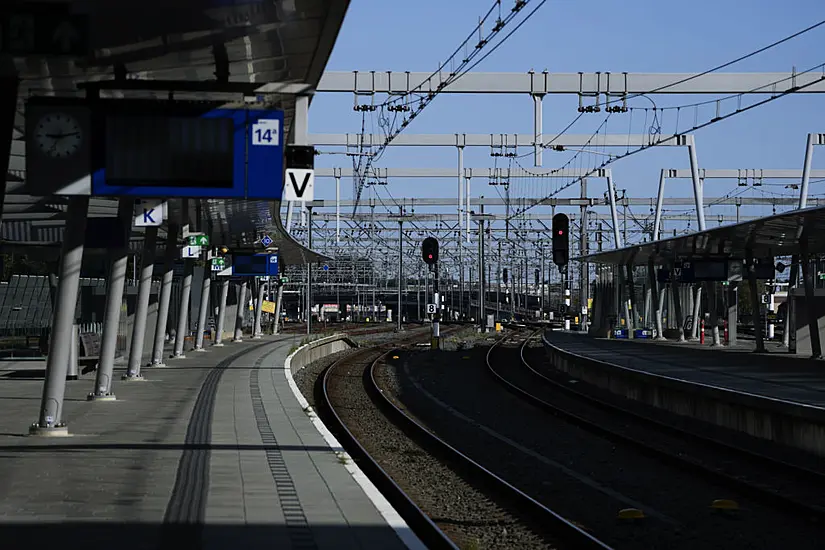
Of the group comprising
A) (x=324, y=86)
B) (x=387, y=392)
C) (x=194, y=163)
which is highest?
(x=324, y=86)

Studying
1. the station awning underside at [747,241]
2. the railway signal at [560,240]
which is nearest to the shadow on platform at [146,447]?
the station awning underside at [747,241]

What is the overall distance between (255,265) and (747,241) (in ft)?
58.7

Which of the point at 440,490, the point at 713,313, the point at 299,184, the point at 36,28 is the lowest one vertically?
the point at 440,490

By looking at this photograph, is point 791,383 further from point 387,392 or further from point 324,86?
point 324,86

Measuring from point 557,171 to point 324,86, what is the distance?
26.3 metres

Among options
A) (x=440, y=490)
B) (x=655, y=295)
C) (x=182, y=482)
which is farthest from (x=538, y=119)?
(x=655, y=295)

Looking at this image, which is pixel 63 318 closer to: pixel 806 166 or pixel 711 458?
pixel 711 458

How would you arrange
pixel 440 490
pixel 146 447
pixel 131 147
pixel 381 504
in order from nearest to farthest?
1. pixel 381 504
2. pixel 131 147
3. pixel 440 490
4. pixel 146 447

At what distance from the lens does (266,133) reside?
13.9 m

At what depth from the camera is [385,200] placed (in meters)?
71.2

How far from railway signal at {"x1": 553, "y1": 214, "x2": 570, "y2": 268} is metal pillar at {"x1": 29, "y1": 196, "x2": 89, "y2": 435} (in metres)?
14.2

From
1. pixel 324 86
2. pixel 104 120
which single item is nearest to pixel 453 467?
pixel 104 120

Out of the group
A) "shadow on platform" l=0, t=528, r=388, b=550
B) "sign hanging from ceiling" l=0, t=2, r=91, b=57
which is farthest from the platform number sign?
"shadow on platform" l=0, t=528, r=388, b=550

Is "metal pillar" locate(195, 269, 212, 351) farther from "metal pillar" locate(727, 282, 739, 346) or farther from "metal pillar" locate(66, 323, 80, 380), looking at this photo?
"metal pillar" locate(727, 282, 739, 346)
